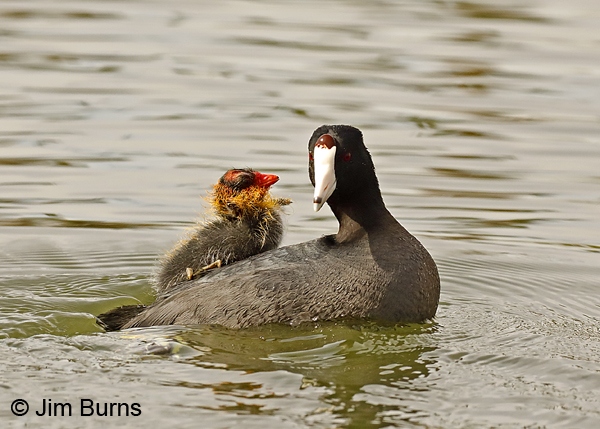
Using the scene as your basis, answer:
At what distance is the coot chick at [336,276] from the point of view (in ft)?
16.0

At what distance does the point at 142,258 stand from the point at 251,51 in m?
6.50

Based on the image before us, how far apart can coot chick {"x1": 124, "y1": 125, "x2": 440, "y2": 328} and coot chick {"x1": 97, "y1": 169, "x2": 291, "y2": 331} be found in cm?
42

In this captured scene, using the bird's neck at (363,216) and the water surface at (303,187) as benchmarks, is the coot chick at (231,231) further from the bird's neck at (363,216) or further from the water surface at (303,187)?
the bird's neck at (363,216)

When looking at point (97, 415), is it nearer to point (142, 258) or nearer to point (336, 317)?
point (336, 317)

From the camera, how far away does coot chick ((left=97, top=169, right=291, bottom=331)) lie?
5.63 metres

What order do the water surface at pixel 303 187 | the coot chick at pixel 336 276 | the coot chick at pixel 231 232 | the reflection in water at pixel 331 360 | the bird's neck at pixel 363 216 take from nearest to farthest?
the reflection in water at pixel 331 360, the water surface at pixel 303 187, the coot chick at pixel 336 276, the bird's neck at pixel 363 216, the coot chick at pixel 231 232

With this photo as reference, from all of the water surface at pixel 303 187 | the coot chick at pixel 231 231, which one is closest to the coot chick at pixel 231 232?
the coot chick at pixel 231 231

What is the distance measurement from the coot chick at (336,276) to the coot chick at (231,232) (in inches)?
16.7

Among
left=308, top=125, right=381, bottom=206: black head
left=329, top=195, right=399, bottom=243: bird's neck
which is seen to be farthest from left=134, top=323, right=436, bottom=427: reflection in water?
left=308, top=125, right=381, bottom=206: black head

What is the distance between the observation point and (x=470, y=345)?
15.9 ft

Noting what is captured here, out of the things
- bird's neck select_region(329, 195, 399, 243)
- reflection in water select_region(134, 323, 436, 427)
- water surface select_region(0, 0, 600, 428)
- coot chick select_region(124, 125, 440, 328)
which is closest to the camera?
reflection in water select_region(134, 323, 436, 427)

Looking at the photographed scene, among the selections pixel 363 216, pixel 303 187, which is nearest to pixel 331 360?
pixel 363 216

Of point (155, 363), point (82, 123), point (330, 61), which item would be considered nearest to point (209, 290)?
point (155, 363)

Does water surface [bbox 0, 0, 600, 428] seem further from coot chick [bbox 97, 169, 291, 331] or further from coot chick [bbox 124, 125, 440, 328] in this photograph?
coot chick [bbox 97, 169, 291, 331]
